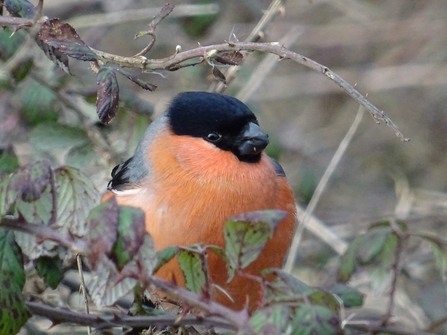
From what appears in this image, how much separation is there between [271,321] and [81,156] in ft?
5.98

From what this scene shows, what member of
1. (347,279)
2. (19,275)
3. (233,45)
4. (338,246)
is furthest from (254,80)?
(19,275)

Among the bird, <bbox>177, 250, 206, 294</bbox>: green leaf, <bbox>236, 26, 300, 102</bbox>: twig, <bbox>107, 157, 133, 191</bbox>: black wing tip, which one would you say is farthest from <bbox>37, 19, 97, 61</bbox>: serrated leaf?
<bbox>236, 26, 300, 102</bbox>: twig

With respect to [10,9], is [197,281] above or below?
below

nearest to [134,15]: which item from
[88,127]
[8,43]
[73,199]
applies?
[88,127]

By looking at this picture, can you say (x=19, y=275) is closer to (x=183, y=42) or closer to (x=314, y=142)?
(x=183, y=42)

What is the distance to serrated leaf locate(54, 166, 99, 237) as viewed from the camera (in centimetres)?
172

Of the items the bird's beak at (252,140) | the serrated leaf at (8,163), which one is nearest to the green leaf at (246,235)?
the bird's beak at (252,140)

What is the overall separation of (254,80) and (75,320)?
2676 millimetres

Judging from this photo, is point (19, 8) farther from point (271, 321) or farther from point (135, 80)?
point (271, 321)

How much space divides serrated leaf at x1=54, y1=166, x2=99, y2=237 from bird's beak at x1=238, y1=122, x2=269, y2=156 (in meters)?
1.06

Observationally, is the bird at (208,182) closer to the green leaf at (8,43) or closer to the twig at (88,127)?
the twig at (88,127)

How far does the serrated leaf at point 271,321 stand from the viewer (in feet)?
4.26

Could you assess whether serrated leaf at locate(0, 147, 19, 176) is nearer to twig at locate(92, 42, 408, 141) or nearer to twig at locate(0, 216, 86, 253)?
twig at locate(92, 42, 408, 141)

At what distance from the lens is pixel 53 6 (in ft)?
15.9
